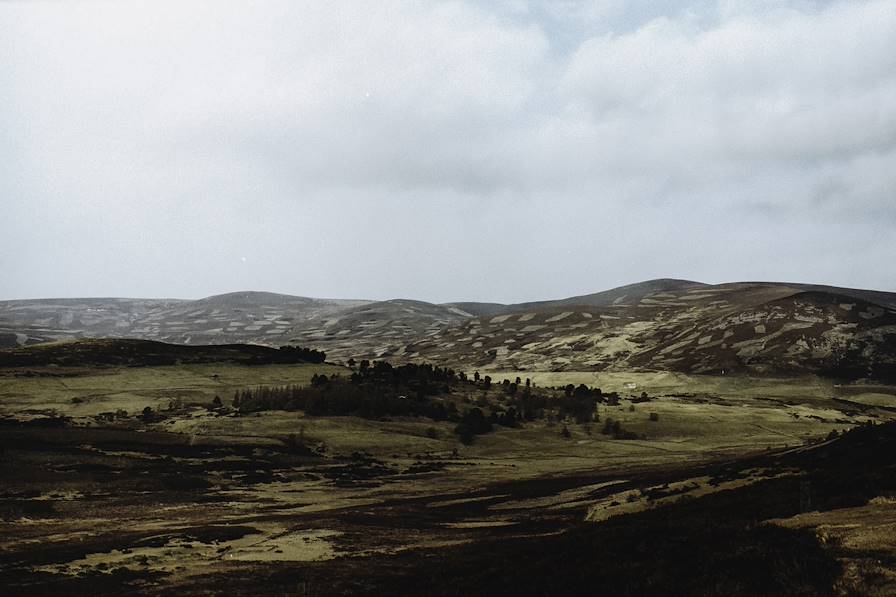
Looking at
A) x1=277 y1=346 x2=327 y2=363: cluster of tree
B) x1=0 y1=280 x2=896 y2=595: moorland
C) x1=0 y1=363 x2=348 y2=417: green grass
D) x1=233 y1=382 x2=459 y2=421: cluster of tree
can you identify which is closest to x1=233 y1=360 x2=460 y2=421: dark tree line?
x1=233 y1=382 x2=459 y2=421: cluster of tree

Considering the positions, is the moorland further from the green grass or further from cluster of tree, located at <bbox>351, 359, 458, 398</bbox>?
cluster of tree, located at <bbox>351, 359, 458, 398</bbox>

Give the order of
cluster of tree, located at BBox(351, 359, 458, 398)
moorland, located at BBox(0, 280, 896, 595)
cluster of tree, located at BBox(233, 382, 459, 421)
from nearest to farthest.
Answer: moorland, located at BBox(0, 280, 896, 595) < cluster of tree, located at BBox(233, 382, 459, 421) < cluster of tree, located at BBox(351, 359, 458, 398)

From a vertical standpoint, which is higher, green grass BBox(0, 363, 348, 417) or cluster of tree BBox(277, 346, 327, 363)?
cluster of tree BBox(277, 346, 327, 363)

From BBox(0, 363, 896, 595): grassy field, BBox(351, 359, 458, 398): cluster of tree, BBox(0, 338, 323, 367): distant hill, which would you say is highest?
BBox(0, 338, 323, 367): distant hill

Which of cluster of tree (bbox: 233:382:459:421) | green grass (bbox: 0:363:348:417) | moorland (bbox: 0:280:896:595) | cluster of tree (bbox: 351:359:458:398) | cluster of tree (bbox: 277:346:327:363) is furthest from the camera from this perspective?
cluster of tree (bbox: 277:346:327:363)

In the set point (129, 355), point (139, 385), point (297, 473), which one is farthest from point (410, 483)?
point (129, 355)

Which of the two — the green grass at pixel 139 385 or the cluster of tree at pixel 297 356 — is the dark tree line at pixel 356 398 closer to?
the green grass at pixel 139 385

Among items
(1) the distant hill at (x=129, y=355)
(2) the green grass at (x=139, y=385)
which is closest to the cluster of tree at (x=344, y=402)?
(2) the green grass at (x=139, y=385)

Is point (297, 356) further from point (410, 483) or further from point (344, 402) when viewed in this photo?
point (410, 483)

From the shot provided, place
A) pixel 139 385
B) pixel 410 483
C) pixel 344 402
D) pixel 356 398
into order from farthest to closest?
pixel 139 385, pixel 356 398, pixel 344 402, pixel 410 483

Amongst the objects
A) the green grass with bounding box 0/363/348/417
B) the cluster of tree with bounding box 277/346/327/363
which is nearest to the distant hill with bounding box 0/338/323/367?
the cluster of tree with bounding box 277/346/327/363

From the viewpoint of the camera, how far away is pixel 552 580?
23.2 m

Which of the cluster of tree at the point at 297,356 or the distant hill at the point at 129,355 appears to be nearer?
the distant hill at the point at 129,355

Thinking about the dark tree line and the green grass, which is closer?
the green grass
